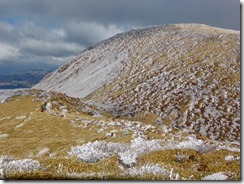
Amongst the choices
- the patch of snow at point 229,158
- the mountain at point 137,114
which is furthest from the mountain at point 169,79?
the patch of snow at point 229,158

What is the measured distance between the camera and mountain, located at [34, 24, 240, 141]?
67.9 m

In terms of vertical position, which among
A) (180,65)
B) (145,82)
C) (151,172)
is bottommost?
(151,172)

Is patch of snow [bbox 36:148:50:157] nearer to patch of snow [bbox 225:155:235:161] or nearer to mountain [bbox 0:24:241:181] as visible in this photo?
mountain [bbox 0:24:241:181]

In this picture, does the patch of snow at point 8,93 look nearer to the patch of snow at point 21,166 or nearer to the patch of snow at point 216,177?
the patch of snow at point 21,166

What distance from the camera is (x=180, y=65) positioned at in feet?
302

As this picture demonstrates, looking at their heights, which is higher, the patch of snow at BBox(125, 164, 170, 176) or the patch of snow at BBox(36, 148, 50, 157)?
the patch of snow at BBox(125, 164, 170, 176)

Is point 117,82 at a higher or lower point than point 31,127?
higher

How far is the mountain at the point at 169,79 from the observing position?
223 feet

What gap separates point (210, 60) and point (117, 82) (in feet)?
92.3

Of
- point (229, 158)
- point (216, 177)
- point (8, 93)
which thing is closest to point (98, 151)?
point (229, 158)

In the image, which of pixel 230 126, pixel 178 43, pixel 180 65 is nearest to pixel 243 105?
pixel 230 126

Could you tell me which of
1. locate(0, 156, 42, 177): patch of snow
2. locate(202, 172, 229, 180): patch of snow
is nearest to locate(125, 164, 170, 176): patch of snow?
locate(202, 172, 229, 180): patch of snow

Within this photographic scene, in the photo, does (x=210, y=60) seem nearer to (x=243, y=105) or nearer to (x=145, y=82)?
(x=145, y=82)

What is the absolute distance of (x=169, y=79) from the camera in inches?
3339
